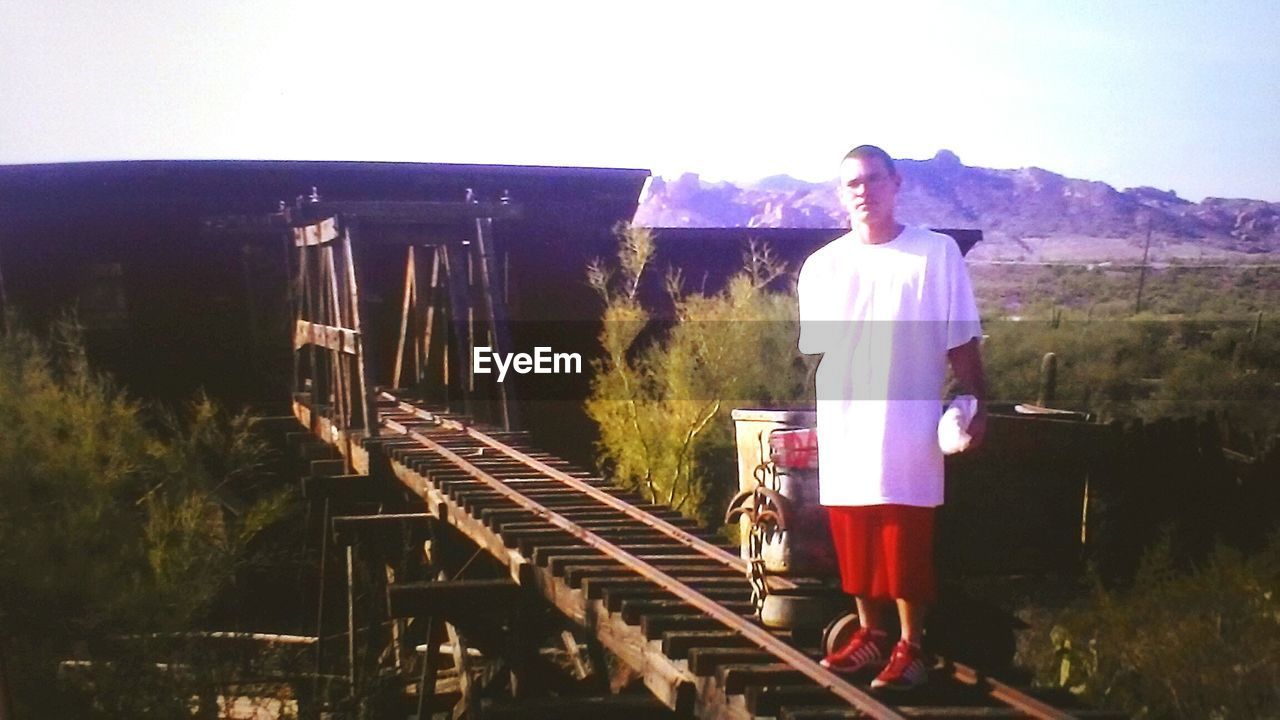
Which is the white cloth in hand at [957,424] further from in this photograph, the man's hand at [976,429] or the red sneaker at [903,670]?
the red sneaker at [903,670]

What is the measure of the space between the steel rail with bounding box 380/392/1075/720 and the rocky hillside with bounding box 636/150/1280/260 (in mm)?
1652

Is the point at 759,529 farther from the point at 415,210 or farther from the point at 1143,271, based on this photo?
the point at 415,210

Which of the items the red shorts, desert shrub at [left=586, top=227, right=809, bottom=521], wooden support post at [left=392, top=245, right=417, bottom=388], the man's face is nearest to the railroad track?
the red shorts

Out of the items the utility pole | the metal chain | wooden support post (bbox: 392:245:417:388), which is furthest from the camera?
wooden support post (bbox: 392:245:417:388)

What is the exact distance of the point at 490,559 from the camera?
8.09m

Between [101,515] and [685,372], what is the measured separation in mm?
5638

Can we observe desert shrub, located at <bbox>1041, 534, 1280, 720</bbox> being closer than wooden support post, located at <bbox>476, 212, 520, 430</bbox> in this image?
Yes

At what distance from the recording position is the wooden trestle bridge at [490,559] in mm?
3924

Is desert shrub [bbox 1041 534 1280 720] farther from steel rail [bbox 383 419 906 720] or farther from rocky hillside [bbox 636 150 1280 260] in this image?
steel rail [bbox 383 419 906 720]

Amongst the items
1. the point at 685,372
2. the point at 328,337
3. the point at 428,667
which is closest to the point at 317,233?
the point at 328,337

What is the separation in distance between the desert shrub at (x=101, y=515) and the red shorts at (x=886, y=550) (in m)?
6.31

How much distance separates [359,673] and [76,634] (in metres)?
2.20

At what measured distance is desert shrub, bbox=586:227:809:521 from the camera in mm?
11227

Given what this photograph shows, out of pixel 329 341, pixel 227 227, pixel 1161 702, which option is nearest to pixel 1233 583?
pixel 1161 702
